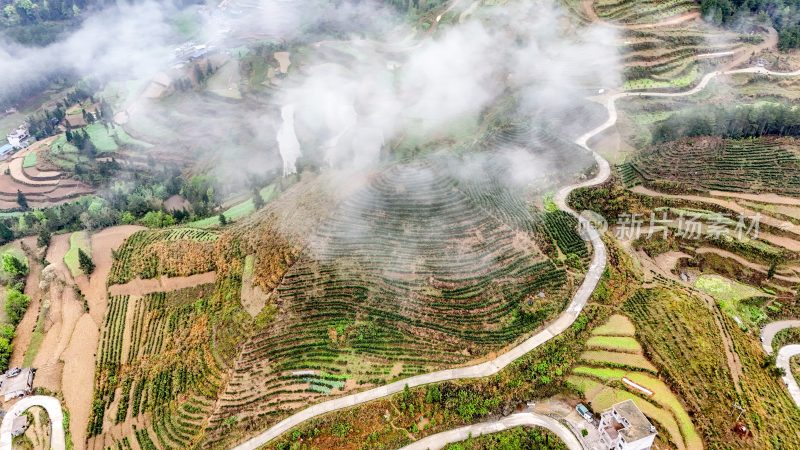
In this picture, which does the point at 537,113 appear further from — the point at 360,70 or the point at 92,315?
the point at 92,315

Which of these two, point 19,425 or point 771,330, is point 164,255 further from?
point 771,330

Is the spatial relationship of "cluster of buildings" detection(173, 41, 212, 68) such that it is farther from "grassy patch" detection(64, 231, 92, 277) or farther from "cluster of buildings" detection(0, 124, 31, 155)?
"grassy patch" detection(64, 231, 92, 277)

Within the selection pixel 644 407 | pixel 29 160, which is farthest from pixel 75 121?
pixel 644 407

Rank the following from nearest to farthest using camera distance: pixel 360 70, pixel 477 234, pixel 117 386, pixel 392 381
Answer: pixel 392 381
pixel 117 386
pixel 477 234
pixel 360 70

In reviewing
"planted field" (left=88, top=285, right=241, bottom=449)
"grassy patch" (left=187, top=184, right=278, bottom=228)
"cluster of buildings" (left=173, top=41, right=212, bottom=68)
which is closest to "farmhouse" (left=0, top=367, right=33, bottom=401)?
"planted field" (left=88, top=285, right=241, bottom=449)

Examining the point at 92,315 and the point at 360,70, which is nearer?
the point at 92,315

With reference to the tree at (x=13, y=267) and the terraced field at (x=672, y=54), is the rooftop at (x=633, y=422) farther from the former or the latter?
the tree at (x=13, y=267)

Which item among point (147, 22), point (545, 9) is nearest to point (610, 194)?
point (545, 9)
